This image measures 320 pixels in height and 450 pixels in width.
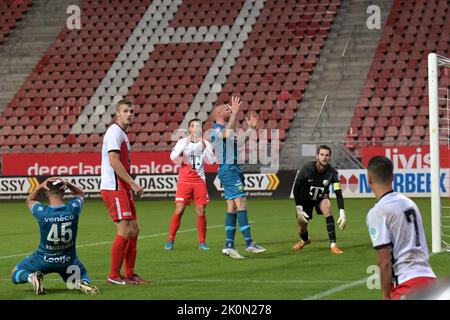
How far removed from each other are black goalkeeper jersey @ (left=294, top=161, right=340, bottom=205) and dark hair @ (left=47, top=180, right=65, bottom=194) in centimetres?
570

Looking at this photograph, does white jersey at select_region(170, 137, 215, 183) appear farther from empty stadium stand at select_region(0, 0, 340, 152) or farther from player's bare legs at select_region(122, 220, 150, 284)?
empty stadium stand at select_region(0, 0, 340, 152)

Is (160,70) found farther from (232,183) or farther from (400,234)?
(400,234)

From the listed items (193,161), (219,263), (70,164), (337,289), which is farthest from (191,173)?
(70,164)

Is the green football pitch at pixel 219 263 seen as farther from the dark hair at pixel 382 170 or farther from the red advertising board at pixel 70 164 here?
the red advertising board at pixel 70 164

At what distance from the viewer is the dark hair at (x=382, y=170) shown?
6.19 metres

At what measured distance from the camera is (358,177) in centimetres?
2847

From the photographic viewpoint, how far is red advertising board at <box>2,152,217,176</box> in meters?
30.4

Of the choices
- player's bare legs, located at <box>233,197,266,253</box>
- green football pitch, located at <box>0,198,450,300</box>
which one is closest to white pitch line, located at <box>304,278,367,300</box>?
green football pitch, located at <box>0,198,450,300</box>

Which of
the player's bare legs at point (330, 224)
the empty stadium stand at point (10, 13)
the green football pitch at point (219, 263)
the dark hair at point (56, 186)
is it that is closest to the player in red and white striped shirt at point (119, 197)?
the green football pitch at point (219, 263)

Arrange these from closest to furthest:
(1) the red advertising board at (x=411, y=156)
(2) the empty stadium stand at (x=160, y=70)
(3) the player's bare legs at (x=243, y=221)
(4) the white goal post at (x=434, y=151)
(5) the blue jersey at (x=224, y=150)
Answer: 1. (4) the white goal post at (x=434, y=151)
2. (5) the blue jersey at (x=224, y=150)
3. (3) the player's bare legs at (x=243, y=221)
4. (1) the red advertising board at (x=411, y=156)
5. (2) the empty stadium stand at (x=160, y=70)

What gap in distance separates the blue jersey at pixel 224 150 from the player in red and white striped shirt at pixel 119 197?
3163 mm

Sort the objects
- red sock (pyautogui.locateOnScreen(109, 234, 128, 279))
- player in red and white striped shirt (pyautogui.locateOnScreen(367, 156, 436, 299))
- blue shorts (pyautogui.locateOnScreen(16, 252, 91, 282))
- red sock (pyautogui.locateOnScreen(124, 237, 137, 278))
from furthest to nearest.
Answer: red sock (pyautogui.locateOnScreen(124, 237, 137, 278))
red sock (pyautogui.locateOnScreen(109, 234, 128, 279))
blue shorts (pyautogui.locateOnScreen(16, 252, 91, 282))
player in red and white striped shirt (pyautogui.locateOnScreen(367, 156, 436, 299))

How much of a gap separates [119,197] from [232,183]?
3.78 metres

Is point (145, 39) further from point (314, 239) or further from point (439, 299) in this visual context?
point (439, 299)
